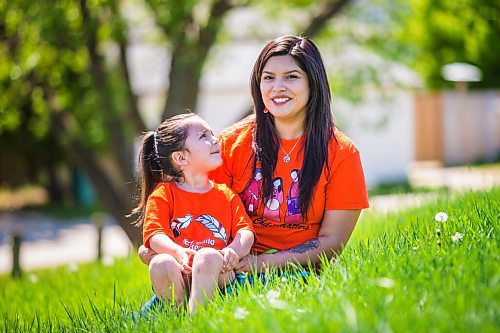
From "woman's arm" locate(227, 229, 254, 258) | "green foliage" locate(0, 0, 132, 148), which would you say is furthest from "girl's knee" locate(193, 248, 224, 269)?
"green foliage" locate(0, 0, 132, 148)

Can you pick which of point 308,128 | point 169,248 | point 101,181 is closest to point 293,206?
point 308,128

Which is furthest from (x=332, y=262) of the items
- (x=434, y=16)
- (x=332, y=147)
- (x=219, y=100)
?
(x=434, y=16)

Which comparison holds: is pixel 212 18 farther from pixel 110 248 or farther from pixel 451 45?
pixel 451 45

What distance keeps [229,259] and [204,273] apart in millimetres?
172

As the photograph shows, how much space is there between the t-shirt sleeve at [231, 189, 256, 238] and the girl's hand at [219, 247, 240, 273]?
28 cm

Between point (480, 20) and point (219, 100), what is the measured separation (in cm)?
717

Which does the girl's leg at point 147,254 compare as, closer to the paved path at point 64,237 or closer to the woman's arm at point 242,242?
the woman's arm at point 242,242

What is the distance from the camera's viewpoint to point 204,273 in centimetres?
379

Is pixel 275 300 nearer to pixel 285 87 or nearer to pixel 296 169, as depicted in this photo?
pixel 296 169

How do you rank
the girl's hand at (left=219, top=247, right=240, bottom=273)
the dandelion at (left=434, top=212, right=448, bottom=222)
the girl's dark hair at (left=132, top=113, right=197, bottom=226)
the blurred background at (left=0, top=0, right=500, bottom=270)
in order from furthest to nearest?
the blurred background at (left=0, top=0, right=500, bottom=270) < the girl's dark hair at (left=132, top=113, right=197, bottom=226) < the dandelion at (left=434, top=212, right=448, bottom=222) < the girl's hand at (left=219, top=247, right=240, bottom=273)

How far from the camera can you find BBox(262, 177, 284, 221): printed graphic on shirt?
14.4ft

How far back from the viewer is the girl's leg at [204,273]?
377 centimetres

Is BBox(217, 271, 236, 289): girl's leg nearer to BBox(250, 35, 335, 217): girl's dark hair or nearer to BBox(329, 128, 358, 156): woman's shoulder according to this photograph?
BBox(250, 35, 335, 217): girl's dark hair

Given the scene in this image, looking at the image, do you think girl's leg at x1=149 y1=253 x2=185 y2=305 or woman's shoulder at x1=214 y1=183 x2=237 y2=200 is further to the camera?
woman's shoulder at x1=214 y1=183 x2=237 y2=200
